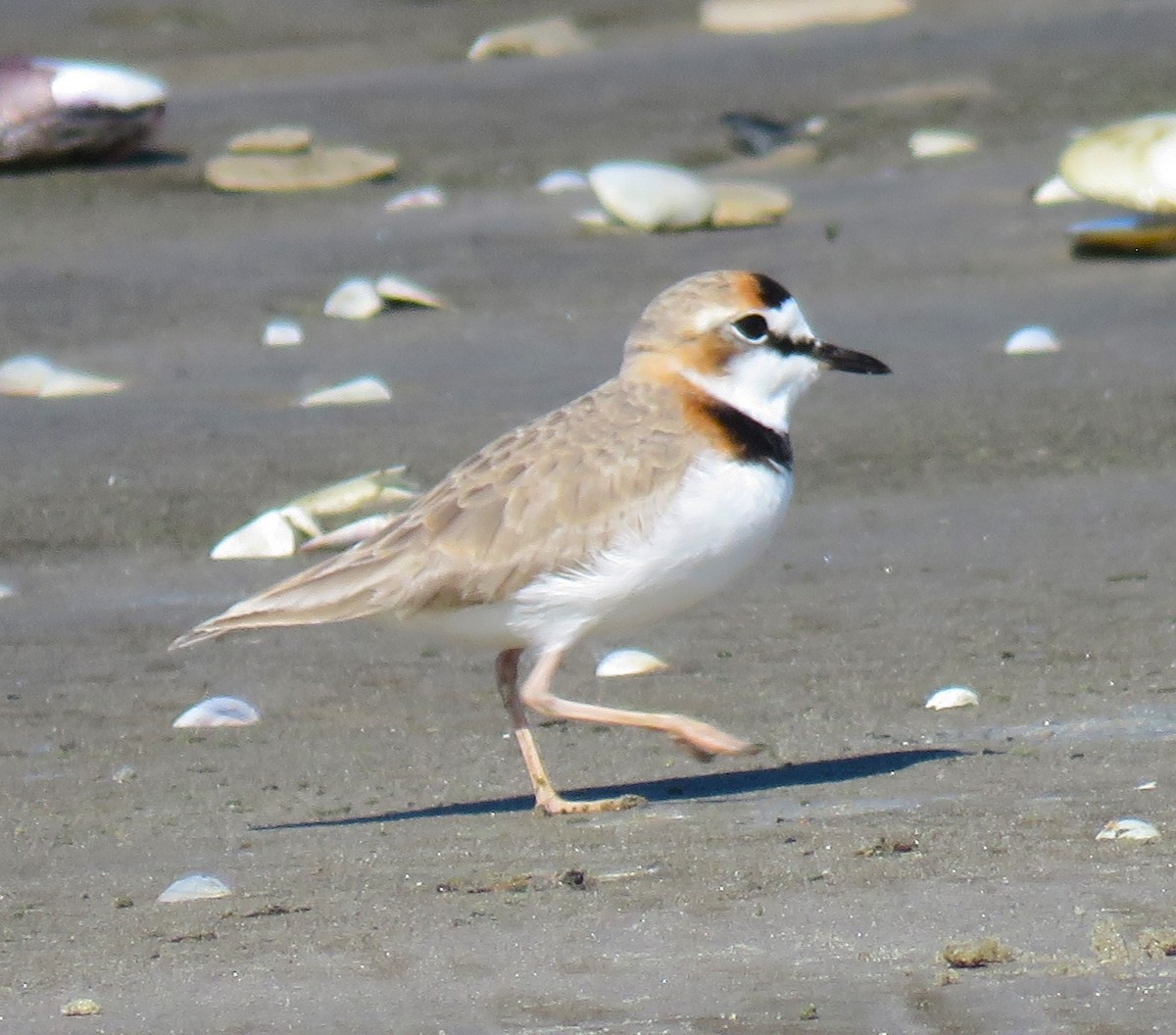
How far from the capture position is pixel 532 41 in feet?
37.1

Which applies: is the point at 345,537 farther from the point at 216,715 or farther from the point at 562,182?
the point at 562,182

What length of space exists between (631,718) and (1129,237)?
4166 mm

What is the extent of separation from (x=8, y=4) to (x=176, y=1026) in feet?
32.1

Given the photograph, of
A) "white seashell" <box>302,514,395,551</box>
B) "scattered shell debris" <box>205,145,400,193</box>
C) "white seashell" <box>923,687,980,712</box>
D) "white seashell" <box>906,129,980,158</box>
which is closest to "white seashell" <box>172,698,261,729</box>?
"white seashell" <box>302,514,395,551</box>

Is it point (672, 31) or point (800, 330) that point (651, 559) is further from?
point (672, 31)

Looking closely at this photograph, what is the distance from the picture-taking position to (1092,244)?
26.4 ft

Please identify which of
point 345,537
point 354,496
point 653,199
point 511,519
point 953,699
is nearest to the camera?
point 511,519

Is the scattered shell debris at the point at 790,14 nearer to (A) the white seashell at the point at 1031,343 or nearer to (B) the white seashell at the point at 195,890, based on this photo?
(A) the white seashell at the point at 1031,343

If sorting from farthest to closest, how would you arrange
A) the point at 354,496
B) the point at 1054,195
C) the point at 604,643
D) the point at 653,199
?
the point at 1054,195, the point at 653,199, the point at 354,496, the point at 604,643

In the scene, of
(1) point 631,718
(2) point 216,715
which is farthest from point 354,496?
(1) point 631,718

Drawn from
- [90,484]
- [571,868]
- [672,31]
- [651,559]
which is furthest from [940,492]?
[672,31]

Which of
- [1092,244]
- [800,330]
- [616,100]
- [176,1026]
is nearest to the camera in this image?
[176,1026]

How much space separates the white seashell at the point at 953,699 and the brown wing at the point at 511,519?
0.76m

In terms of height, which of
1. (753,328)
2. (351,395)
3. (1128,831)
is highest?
(753,328)
